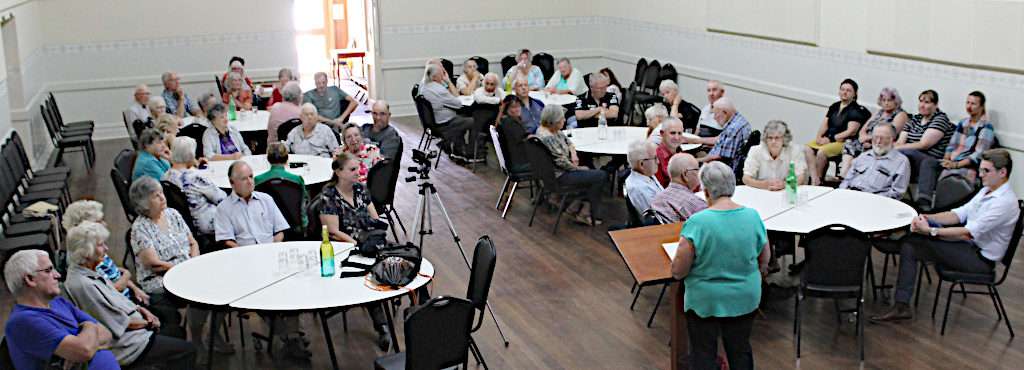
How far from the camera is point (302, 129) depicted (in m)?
9.45

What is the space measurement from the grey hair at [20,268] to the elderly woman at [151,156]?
10.1 feet

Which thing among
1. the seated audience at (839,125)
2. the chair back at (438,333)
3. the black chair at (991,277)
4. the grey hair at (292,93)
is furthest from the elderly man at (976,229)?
the grey hair at (292,93)

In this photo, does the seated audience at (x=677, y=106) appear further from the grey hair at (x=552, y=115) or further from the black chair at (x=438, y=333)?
the black chair at (x=438, y=333)

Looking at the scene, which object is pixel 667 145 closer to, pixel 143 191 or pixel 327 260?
pixel 327 260

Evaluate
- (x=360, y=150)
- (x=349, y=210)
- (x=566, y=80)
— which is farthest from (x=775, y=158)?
(x=566, y=80)

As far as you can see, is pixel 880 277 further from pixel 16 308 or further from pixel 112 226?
pixel 112 226

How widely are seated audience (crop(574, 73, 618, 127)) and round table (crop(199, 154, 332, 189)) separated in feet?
12.9

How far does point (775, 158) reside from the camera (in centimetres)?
796

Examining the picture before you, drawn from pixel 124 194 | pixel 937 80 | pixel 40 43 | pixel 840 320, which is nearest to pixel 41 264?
pixel 124 194

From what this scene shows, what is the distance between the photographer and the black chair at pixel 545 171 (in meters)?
9.09

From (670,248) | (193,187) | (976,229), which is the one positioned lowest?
(976,229)

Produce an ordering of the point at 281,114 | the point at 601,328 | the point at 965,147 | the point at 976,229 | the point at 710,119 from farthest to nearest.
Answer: the point at 710,119, the point at 281,114, the point at 965,147, the point at 601,328, the point at 976,229

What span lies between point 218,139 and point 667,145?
13.2 ft

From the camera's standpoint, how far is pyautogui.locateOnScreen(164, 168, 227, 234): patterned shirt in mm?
7293
